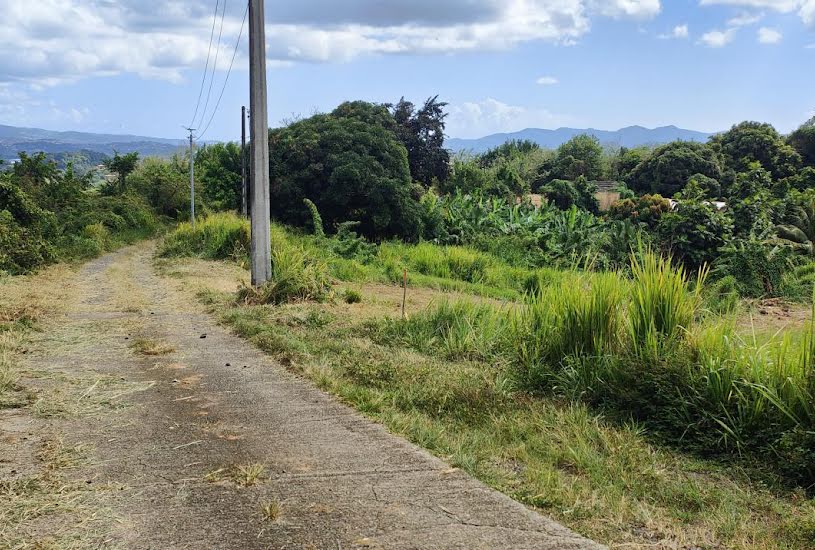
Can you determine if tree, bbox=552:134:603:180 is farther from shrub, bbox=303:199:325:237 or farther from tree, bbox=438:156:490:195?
shrub, bbox=303:199:325:237

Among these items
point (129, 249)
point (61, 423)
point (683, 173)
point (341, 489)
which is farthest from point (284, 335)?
point (683, 173)

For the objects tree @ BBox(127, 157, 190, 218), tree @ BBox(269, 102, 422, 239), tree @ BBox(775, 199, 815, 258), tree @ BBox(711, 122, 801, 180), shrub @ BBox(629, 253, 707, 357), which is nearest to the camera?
shrub @ BBox(629, 253, 707, 357)

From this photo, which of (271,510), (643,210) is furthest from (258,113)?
(643,210)

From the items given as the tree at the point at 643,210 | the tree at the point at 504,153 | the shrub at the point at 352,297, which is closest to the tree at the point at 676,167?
the tree at the point at 643,210

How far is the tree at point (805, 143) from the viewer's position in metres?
49.5

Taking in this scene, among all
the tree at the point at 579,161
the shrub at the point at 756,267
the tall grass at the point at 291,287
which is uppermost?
the tree at the point at 579,161

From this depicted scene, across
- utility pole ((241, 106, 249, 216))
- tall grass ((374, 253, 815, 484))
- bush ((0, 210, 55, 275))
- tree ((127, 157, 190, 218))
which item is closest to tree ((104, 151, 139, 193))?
tree ((127, 157, 190, 218))

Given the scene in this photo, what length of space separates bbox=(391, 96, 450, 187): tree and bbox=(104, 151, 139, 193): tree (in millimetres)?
14142

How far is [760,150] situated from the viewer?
4756 centimetres

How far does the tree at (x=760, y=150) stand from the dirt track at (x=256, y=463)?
148 ft

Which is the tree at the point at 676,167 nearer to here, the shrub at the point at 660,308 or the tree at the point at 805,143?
the tree at the point at 805,143

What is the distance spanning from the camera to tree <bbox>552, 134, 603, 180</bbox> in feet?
185

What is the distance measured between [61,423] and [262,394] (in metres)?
1.66

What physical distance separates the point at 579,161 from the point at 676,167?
13.5 metres
